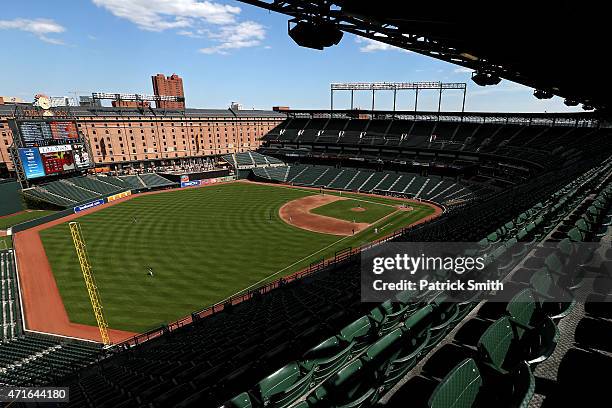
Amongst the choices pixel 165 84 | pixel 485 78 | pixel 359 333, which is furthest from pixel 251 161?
pixel 165 84

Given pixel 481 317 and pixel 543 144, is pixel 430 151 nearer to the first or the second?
pixel 543 144

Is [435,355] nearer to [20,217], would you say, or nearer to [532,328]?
[532,328]

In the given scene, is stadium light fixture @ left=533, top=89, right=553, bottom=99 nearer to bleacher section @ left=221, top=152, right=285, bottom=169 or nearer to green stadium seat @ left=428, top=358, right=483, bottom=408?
green stadium seat @ left=428, top=358, right=483, bottom=408

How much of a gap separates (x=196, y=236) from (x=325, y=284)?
2647cm

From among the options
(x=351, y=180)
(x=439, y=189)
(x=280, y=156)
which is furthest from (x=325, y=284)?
(x=280, y=156)

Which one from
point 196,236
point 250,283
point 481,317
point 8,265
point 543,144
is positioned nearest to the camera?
point 481,317

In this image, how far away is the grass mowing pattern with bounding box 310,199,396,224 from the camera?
49.2m

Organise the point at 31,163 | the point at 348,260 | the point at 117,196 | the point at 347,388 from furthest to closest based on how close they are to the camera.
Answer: the point at 117,196 → the point at 31,163 → the point at 348,260 → the point at 347,388

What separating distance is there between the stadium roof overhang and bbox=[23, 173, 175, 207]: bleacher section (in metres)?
60.0

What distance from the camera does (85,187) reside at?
60.7 m

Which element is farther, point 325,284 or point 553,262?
point 325,284

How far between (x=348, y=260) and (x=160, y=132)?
272 ft

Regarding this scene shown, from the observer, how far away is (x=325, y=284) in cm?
1997

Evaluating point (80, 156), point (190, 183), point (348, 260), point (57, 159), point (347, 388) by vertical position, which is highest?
point (347, 388)
